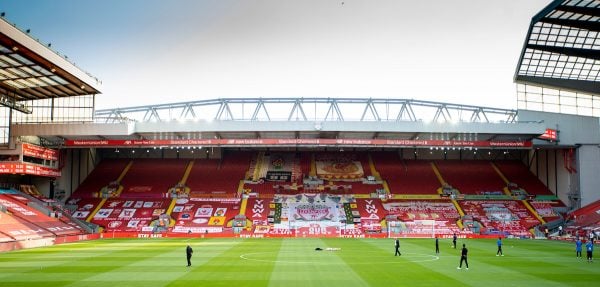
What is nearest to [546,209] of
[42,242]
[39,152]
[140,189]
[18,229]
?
[140,189]

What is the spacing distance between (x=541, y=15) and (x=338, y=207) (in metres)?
33.1

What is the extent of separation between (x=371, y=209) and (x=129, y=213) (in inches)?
1212

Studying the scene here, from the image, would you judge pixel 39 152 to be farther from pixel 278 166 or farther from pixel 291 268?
pixel 291 268

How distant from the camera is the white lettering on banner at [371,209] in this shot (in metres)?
70.5

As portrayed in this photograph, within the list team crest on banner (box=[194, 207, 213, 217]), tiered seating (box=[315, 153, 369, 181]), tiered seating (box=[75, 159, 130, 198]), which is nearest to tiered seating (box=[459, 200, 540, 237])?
tiered seating (box=[315, 153, 369, 181])

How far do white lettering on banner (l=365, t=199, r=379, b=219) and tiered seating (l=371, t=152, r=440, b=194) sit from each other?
4.78 m

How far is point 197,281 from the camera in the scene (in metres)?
26.8

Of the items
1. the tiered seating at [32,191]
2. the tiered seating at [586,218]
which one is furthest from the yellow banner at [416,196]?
the tiered seating at [32,191]

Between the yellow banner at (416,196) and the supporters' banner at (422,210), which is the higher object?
the yellow banner at (416,196)

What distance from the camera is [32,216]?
187ft

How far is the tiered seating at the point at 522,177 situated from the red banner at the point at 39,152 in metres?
62.3

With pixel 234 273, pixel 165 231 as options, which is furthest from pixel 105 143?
pixel 234 273

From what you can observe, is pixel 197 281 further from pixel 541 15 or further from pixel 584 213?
pixel 584 213

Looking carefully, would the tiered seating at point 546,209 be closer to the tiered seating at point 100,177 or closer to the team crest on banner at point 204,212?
the team crest on banner at point 204,212
